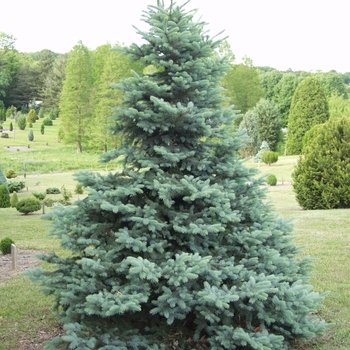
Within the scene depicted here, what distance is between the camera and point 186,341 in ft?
15.4

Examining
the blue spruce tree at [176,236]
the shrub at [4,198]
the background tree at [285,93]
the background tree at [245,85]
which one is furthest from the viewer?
the background tree at [285,93]

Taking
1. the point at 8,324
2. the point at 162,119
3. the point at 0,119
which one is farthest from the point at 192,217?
the point at 0,119

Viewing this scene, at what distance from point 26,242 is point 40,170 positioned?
21.2 metres

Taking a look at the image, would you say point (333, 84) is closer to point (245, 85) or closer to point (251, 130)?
point (245, 85)

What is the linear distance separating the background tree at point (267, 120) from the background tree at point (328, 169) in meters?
30.9

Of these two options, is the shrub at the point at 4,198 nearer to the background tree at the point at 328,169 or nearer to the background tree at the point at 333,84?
the background tree at the point at 328,169

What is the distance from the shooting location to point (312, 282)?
7406 millimetres

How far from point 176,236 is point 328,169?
10817 millimetres

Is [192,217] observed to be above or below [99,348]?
above

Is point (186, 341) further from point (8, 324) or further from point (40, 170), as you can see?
point (40, 170)

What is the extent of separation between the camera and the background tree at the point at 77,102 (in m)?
41.0

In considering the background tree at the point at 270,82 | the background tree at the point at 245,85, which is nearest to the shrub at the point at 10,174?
the background tree at the point at 245,85

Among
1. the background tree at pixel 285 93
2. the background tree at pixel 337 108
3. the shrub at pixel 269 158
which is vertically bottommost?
the shrub at pixel 269 158

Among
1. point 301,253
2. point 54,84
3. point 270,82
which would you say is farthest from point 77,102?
point 301,253
